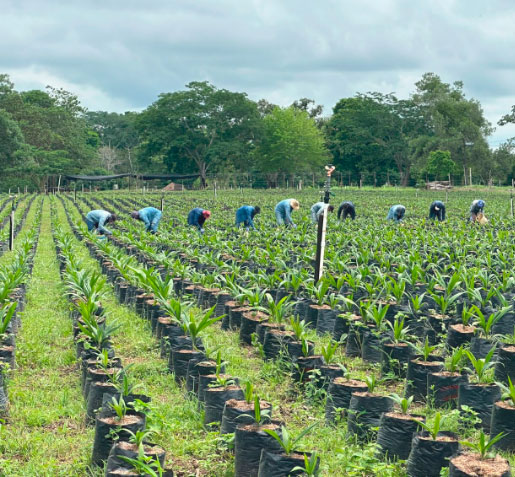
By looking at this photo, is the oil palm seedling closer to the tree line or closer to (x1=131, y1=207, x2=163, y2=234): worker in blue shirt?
(x1=131, y1=207, x2=163, y2=234): worker in blue shirt

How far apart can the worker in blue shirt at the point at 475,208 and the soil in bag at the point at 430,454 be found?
19908 millimetres

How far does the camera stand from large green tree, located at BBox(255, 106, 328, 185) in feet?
243

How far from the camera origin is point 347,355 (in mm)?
7918

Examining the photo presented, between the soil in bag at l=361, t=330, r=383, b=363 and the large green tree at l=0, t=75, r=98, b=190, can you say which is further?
the large green tree at l=0, t=75, r=98, b=190

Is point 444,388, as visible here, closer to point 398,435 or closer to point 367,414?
point 367,414

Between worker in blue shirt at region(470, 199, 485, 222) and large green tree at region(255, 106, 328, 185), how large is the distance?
5047 centimetres

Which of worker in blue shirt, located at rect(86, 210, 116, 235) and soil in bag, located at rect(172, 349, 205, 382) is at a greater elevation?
worker in blue shirt, located at rect(86, 210, 116, 235)

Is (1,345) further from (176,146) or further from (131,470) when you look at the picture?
(176,146)

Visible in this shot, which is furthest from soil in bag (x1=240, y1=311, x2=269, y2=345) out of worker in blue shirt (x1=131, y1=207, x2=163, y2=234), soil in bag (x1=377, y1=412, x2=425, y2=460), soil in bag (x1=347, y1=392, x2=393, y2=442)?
worker in blue shirt (x1=131, y1=207, x2=163, y2=234)

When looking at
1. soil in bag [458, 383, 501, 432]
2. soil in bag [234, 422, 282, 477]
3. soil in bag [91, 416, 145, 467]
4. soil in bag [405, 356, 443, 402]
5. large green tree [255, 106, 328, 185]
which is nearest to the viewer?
soil in bag [234, 422, 282, 477]

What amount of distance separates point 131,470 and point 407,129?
252ft

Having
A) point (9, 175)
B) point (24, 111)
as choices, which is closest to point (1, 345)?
point (9, 175)

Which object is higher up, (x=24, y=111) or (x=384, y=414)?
(x=24, y=111)

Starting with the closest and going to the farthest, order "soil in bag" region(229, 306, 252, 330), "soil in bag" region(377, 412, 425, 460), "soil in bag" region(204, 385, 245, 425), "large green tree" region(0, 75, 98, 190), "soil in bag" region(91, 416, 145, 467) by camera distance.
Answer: "soil in bag" region(91, 416, 145, 467), "soil in bag" region(377, 412, 425, 460), "soil in bag" region(204, 385, 245, 425), "soil in bag" region(229, 306, 252, 330), "large green tree" region(0, 75, 98, 190)
